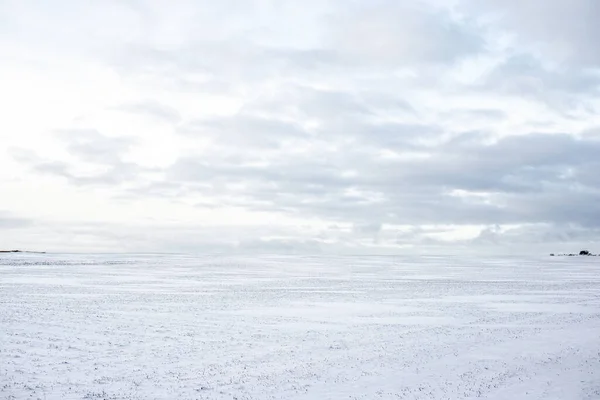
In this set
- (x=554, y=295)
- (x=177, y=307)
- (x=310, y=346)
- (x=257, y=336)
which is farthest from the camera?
(x=554, y=295)

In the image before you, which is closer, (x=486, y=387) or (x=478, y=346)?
(x=486, y=387)

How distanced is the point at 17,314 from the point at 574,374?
33836mm

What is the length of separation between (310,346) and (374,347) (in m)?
3.34

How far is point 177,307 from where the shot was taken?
1726 inches

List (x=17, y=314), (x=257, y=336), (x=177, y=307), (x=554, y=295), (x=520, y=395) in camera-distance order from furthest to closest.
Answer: (x=554, y=295) → (x=177, y=307) → (x=17, y=314) → (x=257, y=336) → (x=520, y=395)

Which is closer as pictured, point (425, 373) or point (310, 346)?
point (425, 373)

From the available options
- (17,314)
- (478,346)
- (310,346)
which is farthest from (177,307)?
(478,346)

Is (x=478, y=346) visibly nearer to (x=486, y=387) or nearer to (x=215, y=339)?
(x=486, y=387)

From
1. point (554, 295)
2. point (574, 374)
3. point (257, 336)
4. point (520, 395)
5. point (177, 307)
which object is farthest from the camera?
point (554, 295)

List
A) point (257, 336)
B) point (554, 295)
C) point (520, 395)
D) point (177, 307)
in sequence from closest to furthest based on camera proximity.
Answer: point (520, 395), point (257, 336), point (177, 307), point (554, 295)

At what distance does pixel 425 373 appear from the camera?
24.0 m

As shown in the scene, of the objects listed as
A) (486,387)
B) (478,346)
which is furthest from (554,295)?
(486,387)

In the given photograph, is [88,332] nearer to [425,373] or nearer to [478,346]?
[425,373]

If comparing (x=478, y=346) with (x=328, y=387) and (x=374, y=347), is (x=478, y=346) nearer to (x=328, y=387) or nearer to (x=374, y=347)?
(x=374, y=347)
